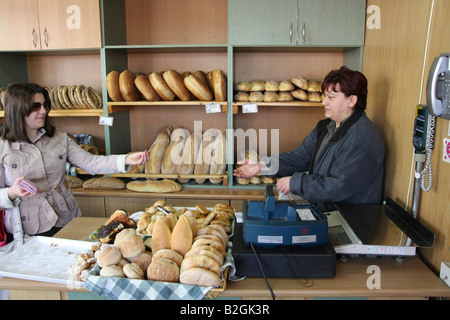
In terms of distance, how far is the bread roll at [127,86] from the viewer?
8.77 feet

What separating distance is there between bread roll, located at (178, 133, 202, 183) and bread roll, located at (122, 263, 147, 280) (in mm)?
1555

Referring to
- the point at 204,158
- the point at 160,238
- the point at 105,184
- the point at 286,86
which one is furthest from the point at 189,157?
the point at 160,238

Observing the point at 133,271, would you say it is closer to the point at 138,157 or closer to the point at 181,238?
the point at 181,238

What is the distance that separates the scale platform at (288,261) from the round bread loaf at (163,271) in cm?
21

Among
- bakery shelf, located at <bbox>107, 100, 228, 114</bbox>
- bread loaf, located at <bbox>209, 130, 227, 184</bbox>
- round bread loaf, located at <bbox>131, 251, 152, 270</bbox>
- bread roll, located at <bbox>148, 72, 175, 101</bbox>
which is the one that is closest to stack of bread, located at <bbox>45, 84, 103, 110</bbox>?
bakery shelf, located at <bbox>107, 100, 228, 114</bbox>

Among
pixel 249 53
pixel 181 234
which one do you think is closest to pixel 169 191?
pixel 249 53

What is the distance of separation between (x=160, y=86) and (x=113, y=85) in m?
0.34

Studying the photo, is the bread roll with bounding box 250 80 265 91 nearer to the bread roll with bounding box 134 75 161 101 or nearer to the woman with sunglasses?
the bread roll with bounding box 134 75 161 101

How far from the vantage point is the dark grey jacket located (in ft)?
5.64

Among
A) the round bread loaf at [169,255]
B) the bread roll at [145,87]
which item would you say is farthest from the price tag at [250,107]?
the round bread loaf at [169,255]

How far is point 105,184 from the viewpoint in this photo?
9.10ft

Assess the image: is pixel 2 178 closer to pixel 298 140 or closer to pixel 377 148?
pixel 377 148

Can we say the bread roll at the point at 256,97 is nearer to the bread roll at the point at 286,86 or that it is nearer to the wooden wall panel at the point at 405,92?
the bread roll at the point at 286,86
